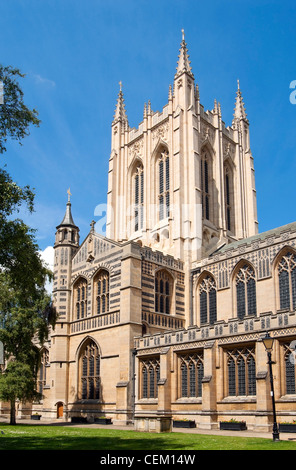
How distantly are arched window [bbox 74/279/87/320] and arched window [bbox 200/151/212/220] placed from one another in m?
14.0

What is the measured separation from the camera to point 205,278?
40.5 metres

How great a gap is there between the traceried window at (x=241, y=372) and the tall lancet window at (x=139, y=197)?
26205mm

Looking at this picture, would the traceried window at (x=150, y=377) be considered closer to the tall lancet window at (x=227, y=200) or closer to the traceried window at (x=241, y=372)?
the traceried window at (x=241, y=372)

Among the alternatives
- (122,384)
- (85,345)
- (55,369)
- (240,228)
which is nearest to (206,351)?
(122,384)

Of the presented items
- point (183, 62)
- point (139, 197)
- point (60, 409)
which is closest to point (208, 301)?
point (60, 409)

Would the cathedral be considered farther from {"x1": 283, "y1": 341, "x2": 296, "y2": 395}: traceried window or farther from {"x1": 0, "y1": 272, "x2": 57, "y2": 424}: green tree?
{"x1": 0, "y1": 272, "x2": 57, "y2": 424}: green tree

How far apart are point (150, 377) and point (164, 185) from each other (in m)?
22.8

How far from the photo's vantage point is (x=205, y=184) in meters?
51.0

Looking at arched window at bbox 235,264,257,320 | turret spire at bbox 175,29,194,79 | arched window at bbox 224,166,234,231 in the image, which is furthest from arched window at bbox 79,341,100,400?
turret spire at bbox 175,29,194,79

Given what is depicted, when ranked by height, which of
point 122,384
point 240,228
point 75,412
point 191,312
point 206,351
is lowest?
point 75,412

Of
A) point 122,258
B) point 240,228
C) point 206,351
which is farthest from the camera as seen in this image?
point 240,228

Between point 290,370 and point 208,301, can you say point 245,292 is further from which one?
point 290,370
